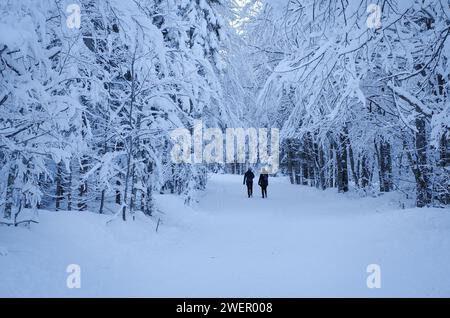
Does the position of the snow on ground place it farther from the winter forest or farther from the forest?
the forest

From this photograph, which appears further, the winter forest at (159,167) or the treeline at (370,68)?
the treeline at (370,68)

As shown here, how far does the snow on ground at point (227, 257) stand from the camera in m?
4.55

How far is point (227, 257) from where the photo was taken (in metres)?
6.55

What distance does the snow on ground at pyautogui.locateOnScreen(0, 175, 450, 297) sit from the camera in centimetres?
455

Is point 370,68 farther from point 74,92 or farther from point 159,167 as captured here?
point 159,167

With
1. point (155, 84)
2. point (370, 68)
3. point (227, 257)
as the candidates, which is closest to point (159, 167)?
point (155, 84)

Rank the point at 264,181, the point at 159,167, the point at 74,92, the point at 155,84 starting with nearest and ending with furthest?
the point at 74,92 < the point at 155,84 < the point at 159,167 < the point at 264,181

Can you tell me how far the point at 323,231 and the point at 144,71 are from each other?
6.22 meters

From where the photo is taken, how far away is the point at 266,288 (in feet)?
15.5

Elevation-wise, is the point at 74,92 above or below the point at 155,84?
below

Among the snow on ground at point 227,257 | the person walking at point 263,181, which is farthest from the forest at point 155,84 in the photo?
the person walking at point 263,181

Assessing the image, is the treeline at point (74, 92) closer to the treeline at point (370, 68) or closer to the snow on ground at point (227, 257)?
the snow on ground at point (227, 257)

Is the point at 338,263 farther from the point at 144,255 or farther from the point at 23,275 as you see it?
the point at 23,275
